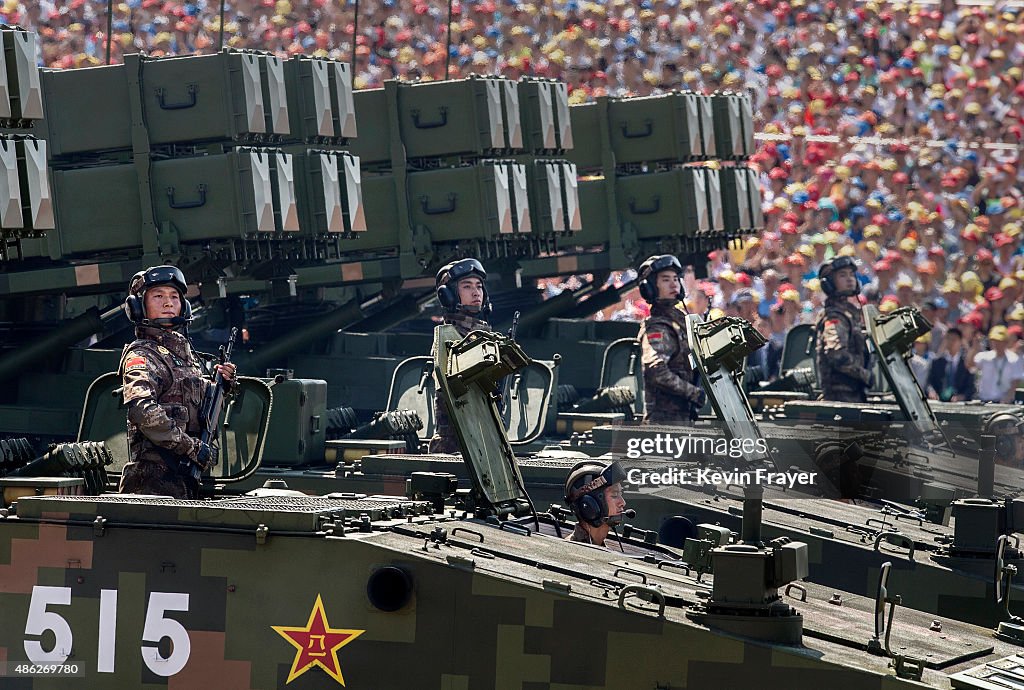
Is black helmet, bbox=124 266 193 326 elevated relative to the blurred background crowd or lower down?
lower down

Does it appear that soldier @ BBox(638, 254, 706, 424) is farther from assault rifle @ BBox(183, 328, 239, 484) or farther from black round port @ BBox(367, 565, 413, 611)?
black round port @ BBox(367, 565, 413, 611)

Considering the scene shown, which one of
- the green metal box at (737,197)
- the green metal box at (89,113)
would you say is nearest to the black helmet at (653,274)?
the green metal box at (89,113)

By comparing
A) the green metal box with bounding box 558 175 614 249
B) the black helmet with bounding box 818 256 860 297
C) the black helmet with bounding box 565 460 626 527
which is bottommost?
the black helmet with bounding box 565 460 626 527

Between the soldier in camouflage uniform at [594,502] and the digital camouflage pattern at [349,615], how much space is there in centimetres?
92

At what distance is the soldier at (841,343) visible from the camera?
18.8 meters

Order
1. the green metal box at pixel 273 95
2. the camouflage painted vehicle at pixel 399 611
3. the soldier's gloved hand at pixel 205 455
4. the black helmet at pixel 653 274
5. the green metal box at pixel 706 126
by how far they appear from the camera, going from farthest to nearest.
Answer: the green metal box at pixel 706 126 < the green metal box at pixel 273 95 < the black helmet at pixel 653 274 < the soldier's gloved hand at pixel 205 455 < the camouflage painted vehicle at pixel 399 611

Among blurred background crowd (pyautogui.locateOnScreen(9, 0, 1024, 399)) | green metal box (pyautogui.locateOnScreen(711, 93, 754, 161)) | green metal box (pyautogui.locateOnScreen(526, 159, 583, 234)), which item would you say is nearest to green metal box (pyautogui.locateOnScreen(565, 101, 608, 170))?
green metal box (pyautogui.locateOnScreen(711, 93, 754, 161))

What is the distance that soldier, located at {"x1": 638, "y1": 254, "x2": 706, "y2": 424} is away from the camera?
1499cm

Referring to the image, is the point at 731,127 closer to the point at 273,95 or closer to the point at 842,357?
the point at 842,357

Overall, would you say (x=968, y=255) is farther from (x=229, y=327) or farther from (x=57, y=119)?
(x=57, y=119)

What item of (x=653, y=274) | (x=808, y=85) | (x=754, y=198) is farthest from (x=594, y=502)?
(x=808, y=85)

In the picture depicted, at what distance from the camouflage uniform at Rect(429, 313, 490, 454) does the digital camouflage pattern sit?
4667 millimetres

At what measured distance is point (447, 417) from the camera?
13438 millimetres

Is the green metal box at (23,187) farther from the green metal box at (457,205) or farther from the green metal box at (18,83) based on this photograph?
the green metal box at (457,205)
